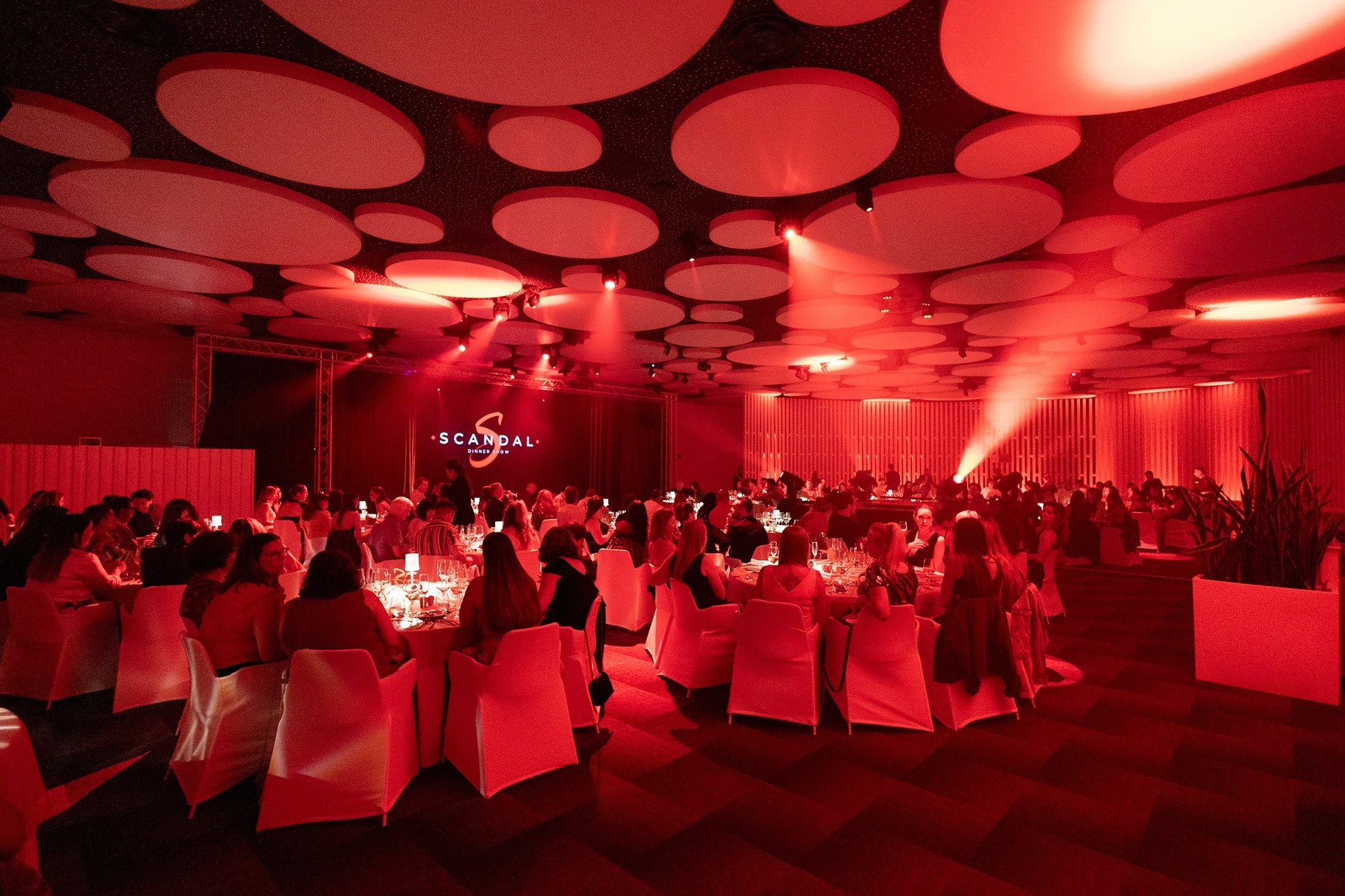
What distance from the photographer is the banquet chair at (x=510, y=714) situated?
3309 mm

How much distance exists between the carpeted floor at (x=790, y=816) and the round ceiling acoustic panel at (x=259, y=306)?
503 centimetres

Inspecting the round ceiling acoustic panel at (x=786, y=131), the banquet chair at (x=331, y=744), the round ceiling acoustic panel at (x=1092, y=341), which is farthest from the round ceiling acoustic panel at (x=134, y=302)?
the round ceiling acoustic panel at (x=1092, y=341)

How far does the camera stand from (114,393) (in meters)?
10.4

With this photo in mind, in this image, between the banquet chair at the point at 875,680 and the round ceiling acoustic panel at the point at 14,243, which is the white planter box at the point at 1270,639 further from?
the round ceiling acoustic panel at the point at 14,243

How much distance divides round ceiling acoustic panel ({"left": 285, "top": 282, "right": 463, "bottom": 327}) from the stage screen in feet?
17.0

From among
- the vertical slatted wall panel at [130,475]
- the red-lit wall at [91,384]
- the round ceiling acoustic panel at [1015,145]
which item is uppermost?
the round ceiling acoustic panel at [1015,145]

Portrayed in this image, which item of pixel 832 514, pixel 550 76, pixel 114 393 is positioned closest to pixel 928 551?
pixel 832 514

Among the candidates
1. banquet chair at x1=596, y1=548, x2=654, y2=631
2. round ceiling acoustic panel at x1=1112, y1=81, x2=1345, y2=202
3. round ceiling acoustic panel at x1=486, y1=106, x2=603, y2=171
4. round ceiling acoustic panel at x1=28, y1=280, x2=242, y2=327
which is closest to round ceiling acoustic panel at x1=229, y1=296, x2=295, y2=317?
round ceiling acoustic panel at x1=28, y1=280, x2=242, y2=327

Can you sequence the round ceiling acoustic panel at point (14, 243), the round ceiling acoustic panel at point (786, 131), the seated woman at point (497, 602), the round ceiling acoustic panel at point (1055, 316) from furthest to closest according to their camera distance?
the round ceiling acoustic panel at point (1055, 316) < the round ceiling acoustic panel at point (14, 243) < the seated woman at point (497, 602) < the round ceiling acoustic panel at point (786, 131)

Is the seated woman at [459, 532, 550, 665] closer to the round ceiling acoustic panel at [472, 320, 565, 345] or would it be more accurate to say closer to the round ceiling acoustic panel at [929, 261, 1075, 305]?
the round ceiling acoustic panel at [929, 261, 1075, 305]

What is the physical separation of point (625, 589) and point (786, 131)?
4.60 meters

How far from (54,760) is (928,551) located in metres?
6.71

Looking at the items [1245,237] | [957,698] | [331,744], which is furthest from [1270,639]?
[331,744]

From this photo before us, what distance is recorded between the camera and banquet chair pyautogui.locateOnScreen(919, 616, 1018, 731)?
4.21 m
